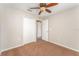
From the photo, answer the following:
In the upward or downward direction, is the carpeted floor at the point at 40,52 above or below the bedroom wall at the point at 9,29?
below

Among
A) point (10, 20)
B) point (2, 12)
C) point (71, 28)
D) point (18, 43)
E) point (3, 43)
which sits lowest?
point (18, 43)

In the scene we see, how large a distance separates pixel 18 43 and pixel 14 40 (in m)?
0.26

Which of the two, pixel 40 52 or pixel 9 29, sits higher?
pixel 9 29

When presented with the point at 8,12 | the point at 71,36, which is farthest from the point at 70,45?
the point at 8,12

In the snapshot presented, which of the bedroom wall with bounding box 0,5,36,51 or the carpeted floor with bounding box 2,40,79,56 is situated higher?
the bedroom wall with bounding box 0,5,36,51

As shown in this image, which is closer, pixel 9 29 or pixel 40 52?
pixel 40 52

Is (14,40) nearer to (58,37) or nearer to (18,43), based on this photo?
(18,43)

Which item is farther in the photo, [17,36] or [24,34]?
[24,34]

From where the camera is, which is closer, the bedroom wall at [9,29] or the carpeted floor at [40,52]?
the carpeted floor at [40,52]

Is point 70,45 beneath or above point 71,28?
beneath

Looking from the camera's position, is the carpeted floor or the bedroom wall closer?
the carpeted floor

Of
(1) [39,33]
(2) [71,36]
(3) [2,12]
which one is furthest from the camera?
(1) [39,33]

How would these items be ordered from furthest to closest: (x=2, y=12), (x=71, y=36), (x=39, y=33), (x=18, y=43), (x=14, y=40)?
(x=39, y=33)
(x=18, y=43)
(x=14, y=40)
(x=71, y=36)
(x=2, y=12)

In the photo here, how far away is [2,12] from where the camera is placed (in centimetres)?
220
